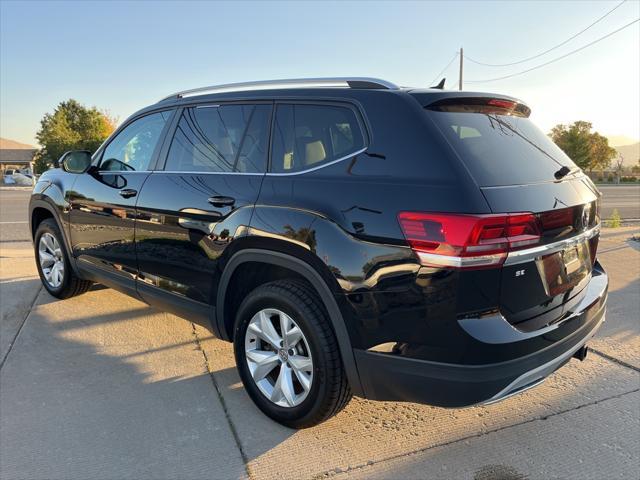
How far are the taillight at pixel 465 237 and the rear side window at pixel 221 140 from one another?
3.57ft

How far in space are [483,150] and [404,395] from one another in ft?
3.95

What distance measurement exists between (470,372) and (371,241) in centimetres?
70

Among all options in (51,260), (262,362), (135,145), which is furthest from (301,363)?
(51,260)

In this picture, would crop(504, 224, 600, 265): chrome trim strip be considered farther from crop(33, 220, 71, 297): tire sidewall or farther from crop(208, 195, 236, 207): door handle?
crop(33, 220, 71, 297): tire sidewall

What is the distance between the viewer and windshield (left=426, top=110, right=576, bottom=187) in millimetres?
2078

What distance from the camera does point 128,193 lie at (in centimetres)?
350

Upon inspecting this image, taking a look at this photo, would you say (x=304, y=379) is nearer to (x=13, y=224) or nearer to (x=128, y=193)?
(x=128, y=193)

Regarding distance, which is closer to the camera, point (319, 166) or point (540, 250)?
point (540, 250)

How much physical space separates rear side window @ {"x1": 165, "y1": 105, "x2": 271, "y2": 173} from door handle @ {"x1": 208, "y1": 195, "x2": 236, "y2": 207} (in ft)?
0.62

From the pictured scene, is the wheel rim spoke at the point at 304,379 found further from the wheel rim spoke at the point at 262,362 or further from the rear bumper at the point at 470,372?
the rear bumper at the point at 470,372

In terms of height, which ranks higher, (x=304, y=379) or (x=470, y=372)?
(x=470, y=372)

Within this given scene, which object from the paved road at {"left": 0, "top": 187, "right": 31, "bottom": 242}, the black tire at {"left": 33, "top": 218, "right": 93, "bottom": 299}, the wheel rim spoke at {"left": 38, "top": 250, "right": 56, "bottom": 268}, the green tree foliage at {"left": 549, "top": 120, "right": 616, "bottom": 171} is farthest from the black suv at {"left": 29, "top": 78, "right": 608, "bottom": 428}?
the green tree foliage at {"left": 549, "top": 120, "right": 616, "bottom": 171}

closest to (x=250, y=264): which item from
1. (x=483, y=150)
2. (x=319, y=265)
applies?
(x=319, y=265)

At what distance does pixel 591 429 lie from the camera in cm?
260
